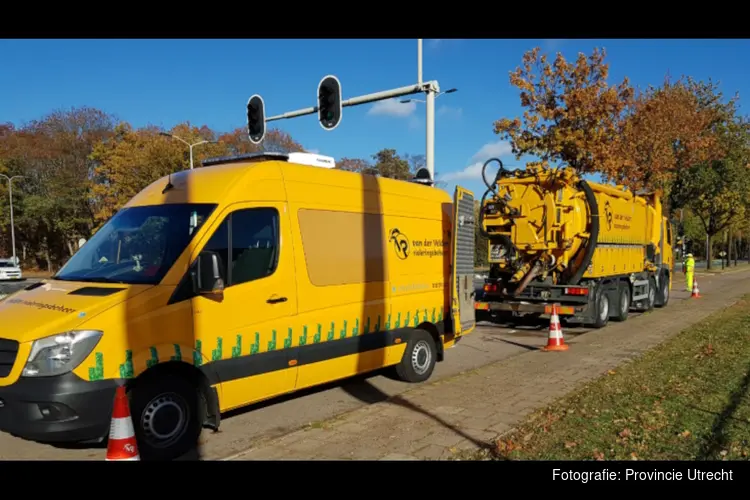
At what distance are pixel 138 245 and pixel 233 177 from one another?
109cm

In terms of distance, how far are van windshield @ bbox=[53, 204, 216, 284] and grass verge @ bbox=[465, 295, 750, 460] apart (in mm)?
3160

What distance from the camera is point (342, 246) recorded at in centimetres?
→ 679

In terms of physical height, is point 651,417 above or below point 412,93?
below

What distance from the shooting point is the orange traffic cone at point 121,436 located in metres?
4.11

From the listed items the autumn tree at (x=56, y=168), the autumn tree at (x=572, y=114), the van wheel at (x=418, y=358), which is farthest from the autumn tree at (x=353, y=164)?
the van wheel at (x=418, y=358)

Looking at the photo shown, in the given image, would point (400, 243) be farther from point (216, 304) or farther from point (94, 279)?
point (94, 279)

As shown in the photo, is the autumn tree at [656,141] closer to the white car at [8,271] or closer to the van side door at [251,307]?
the van side door at [251,307]

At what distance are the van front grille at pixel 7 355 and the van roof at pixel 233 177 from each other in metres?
1.92

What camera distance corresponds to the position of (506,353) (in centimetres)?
1059

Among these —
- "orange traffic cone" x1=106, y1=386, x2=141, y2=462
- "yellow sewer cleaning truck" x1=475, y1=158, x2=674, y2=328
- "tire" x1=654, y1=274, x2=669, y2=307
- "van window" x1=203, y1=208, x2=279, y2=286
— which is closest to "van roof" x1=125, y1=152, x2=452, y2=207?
"van window" x1=203, y1=208, x2=279, y2=286

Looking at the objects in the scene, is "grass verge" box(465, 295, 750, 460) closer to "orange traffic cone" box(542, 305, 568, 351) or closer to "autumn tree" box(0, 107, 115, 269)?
"orange traffic cone" box(542, 305, 568, 351)

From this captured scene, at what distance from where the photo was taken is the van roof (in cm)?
580

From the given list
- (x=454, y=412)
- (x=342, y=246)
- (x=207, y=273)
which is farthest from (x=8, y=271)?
(x=454, y=412)
